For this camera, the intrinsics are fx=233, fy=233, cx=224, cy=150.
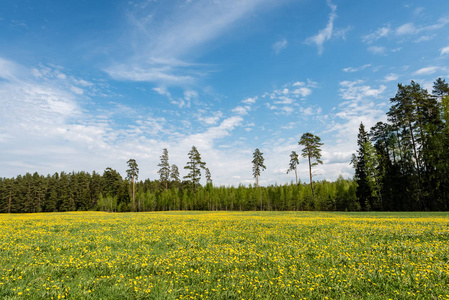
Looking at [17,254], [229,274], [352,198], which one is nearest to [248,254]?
[229,274]

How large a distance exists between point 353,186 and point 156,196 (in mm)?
69635

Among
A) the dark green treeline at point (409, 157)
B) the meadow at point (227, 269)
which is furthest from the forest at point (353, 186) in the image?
the meadow at point (227, 269)

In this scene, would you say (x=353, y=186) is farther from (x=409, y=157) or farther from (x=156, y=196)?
(x=156, y=196)

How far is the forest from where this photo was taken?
4415 centimetres

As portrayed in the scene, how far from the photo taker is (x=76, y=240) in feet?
47.5

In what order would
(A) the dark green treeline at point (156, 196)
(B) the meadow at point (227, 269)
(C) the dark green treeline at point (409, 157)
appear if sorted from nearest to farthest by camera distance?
(B) the meadow at point (227, 269) → (C) the dark green treeline at point (409, 157) → (A) the dark green treeline at point (156, 196)

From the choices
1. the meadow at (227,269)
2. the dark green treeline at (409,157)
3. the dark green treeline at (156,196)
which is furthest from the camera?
the dark green treeline at (156,196)

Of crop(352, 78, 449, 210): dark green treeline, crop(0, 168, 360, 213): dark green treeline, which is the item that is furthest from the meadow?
crop(0, 168, 360, 213): dark green treeline

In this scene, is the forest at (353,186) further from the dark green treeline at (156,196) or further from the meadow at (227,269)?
the meadow at (227,269)

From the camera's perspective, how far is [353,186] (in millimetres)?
63594

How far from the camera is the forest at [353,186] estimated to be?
44147 mm

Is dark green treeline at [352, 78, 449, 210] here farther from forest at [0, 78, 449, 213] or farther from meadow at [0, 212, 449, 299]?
meadow at [0, 212, 449, 299]

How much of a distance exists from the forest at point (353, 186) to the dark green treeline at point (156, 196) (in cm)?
28

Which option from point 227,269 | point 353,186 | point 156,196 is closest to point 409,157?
point 353,186
